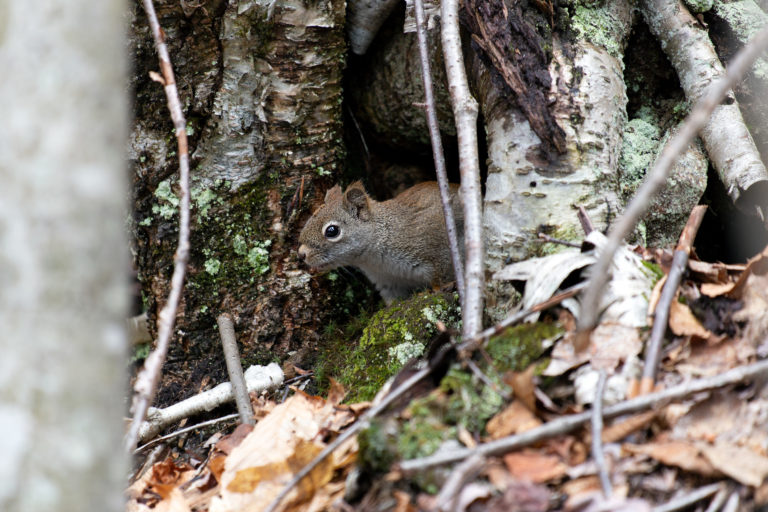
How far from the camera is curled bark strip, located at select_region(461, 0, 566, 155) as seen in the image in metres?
3.07

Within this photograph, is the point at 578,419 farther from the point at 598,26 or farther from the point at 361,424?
the point at 598,26

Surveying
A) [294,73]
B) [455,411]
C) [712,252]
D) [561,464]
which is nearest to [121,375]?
[455,411]

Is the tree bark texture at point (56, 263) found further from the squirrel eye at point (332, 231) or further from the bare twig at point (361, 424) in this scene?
the squirrel eye at point (332, 231)

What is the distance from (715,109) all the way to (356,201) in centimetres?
236

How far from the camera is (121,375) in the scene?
3.78ft

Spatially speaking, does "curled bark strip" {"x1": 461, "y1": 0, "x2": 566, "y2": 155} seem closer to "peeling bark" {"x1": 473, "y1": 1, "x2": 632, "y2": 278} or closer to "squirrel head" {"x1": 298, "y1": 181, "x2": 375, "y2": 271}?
"peeling bark" {"x1": 473, "y1": 1, "x2": 632, "y2": 278}

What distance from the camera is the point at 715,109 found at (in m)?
3.35

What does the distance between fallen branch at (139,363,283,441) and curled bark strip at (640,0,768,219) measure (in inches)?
106

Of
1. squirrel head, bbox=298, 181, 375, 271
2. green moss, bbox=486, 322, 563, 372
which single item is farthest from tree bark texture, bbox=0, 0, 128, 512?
squirrel head, bbox=298, 181, 375, 271

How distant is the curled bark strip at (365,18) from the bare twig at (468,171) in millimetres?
1233

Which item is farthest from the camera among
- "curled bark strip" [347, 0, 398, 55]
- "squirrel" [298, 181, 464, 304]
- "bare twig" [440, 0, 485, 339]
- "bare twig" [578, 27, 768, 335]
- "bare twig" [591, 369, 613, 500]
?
"squirrel" [298, 181, 464, 304]

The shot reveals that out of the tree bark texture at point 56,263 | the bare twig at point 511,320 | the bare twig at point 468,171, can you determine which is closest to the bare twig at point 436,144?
the bare twig at point 468,171

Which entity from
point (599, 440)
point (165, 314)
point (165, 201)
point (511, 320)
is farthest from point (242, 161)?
point (599, 440)

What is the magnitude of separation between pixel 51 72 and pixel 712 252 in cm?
380
